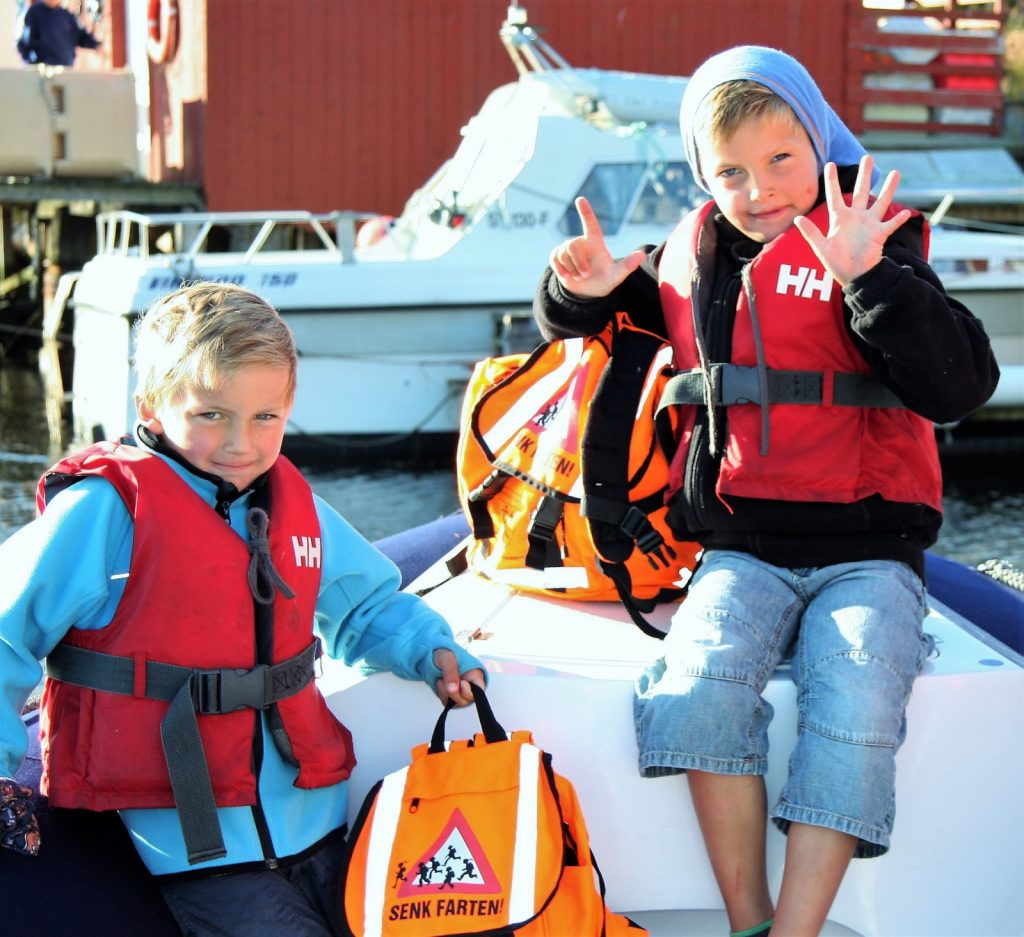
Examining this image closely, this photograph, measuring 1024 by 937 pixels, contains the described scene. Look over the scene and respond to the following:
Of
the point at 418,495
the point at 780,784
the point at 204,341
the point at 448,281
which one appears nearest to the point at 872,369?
the point at 780,784

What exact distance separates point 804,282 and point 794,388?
0.17m

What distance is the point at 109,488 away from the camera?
6.02ft

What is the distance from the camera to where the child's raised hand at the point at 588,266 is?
7.79 ft

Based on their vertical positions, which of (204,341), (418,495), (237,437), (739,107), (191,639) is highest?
(739,107)

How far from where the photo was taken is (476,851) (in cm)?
186

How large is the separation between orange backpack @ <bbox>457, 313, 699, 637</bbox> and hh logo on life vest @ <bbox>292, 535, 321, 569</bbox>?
57 centimetres

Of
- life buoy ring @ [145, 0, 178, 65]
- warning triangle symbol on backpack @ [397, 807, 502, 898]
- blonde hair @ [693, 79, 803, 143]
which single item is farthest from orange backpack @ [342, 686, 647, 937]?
life buoy ring @ [145, 0, 178, 65]

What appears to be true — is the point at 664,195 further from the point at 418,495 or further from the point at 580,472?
the point at 580,472

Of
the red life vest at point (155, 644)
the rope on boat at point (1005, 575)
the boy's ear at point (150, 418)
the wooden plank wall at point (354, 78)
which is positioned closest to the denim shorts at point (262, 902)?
the red life vest at point (155, 644)

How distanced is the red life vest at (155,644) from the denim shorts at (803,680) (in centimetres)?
55

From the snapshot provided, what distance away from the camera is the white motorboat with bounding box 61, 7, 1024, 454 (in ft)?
26.3

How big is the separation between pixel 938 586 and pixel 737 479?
1062 millimetres

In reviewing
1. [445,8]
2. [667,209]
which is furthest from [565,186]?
[445,8]

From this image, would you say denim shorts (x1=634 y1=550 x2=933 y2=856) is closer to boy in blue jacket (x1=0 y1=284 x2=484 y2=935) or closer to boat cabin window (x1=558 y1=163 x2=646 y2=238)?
boy in blue jacket (x1=0 y1=284 x2=484 y2=935)
